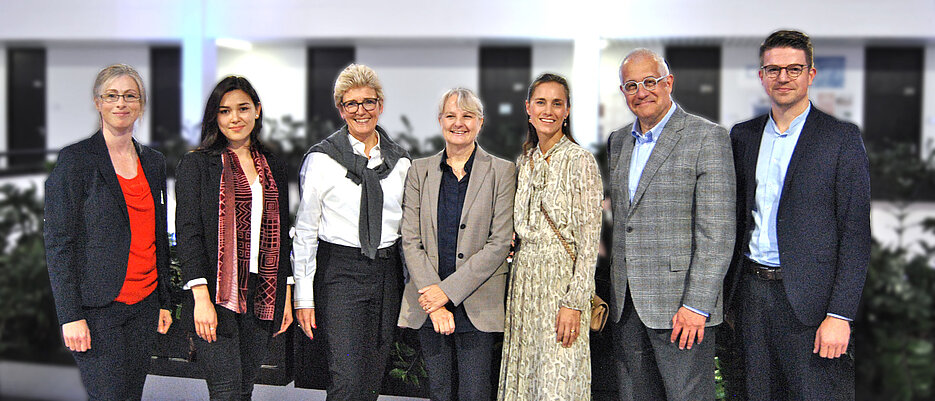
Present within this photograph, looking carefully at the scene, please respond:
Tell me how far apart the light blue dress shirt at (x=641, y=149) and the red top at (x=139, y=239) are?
169cm

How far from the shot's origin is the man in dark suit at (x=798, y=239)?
2.34 meters

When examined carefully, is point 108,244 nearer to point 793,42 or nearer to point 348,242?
point 348,242

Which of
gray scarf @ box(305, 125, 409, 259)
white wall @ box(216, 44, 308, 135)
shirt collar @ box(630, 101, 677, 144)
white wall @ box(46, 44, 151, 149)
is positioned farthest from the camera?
white wall @ box(46, 44, 151, 149)

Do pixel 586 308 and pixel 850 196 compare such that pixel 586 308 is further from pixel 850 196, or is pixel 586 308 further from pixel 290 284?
pixel 290 284

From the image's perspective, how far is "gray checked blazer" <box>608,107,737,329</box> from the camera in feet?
7.82

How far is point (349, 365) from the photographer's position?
2668 mm

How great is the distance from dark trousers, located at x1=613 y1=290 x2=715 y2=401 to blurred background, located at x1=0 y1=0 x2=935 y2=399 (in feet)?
13.9

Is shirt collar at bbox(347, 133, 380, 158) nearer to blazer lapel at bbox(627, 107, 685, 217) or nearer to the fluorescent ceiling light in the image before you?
blazer lapel at bbox(627, 107, 685, 217)

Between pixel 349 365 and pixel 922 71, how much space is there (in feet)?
36.4

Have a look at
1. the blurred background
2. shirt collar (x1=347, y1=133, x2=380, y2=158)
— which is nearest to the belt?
Answer: shirt collar (x1=347, y1=133, x2=380, y2=158)

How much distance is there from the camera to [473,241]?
262cm

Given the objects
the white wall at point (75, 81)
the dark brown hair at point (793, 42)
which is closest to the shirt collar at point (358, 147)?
the dark brown hair at point (793, 42)

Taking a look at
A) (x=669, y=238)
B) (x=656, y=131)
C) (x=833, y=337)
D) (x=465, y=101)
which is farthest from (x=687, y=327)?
(x=465, y=101)

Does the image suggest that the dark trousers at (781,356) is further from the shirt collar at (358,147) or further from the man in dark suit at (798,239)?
the shirt collar at (358,147)
